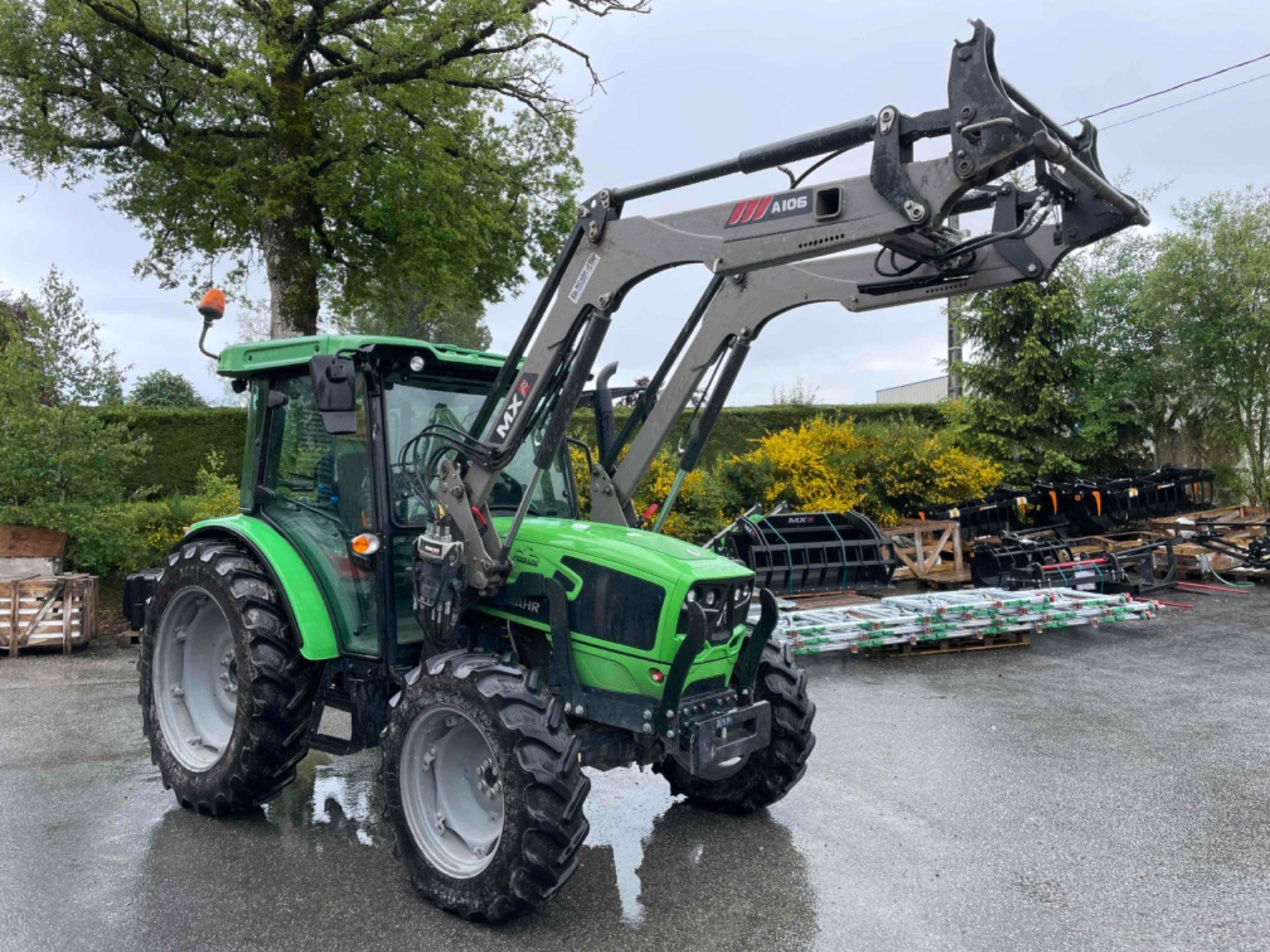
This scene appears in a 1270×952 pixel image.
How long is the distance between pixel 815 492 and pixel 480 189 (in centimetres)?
889

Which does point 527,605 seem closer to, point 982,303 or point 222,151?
point 222,151

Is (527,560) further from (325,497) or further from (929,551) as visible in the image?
(929,551)

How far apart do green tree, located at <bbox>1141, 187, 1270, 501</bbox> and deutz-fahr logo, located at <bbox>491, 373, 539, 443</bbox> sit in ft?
57.3

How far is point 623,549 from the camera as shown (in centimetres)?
420

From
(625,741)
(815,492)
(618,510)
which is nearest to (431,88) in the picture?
(815,492)

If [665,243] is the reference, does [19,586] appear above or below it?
below

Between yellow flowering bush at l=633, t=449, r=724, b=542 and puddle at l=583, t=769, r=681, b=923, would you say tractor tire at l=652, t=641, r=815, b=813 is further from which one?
yellow flowering bush at l=633, t=449, r=724, b=542

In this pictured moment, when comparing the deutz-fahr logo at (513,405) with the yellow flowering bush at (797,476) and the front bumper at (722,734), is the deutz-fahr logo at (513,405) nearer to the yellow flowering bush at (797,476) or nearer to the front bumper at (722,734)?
the front bumper at (722,734)

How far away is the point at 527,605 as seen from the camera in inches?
173

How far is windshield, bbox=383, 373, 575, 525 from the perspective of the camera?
4.73 metres

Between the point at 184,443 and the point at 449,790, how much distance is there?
1435 cm

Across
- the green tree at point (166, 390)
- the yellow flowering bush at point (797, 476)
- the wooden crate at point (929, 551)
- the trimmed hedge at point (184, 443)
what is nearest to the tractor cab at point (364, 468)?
the wooden crate at point (929, 551)

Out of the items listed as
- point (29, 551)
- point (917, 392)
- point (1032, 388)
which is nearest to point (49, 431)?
point (29, 551)

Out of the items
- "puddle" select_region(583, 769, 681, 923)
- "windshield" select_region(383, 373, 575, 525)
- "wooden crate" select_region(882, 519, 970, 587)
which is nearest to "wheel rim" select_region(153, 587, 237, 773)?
"windshield" select_region(383, 373, 575, 525)
